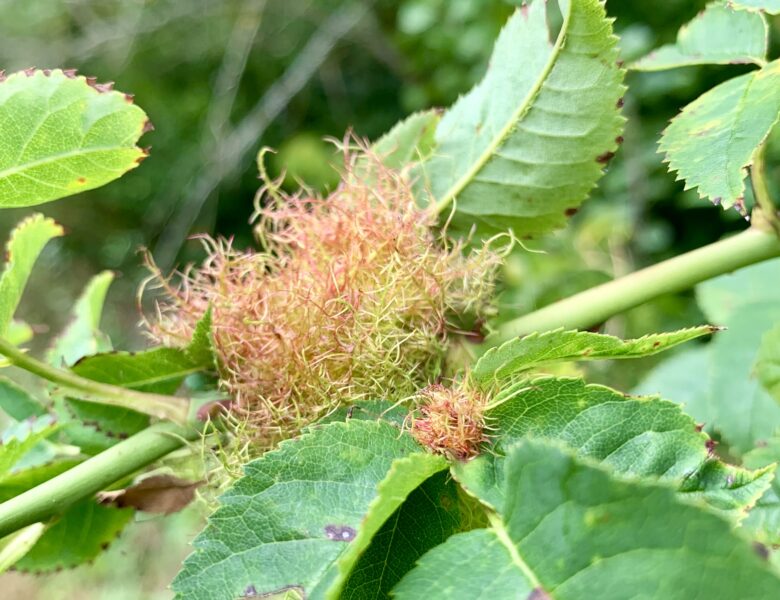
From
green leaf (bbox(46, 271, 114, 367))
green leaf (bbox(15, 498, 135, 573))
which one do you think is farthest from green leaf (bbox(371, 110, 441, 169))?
green leaf (bbox(15, 498, 135, 573))

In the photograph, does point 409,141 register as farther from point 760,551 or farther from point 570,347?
point 760,551

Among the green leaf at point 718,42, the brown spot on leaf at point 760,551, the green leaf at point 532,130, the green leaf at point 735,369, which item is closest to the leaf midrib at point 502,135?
the green leaf at point 532,130

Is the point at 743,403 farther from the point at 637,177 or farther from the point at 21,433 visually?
the point at 637,177

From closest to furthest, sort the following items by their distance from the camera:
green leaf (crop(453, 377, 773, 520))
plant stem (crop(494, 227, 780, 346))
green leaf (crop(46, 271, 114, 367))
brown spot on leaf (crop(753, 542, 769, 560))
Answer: brown spot on leaf (crop(753, 542, 769, 560)) → green leaf (crop(453, 377, 773, 520)) → plant stem (crop(494, 227, 780, 346)) → green leaf (crop(46, 271, 114, 367))

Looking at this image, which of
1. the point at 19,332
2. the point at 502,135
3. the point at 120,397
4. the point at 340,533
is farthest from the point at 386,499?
the point at 19,332

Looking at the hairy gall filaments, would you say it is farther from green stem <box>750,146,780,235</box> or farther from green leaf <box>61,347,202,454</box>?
green stem <box>750,146,780,235</box>

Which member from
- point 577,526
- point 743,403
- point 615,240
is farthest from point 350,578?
point 615,240
